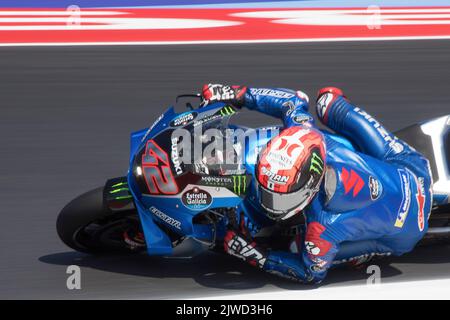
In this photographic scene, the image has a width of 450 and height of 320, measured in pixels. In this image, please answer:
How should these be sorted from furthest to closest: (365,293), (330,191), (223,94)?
(223,94) < (365,293) < (330,191)

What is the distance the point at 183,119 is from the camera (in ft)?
15.7

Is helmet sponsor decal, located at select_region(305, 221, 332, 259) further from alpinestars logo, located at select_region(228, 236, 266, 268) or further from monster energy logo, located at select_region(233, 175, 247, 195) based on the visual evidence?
monster energy logo, located at select_region(233, 175, 247, 195)

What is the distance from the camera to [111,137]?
24.6 feet

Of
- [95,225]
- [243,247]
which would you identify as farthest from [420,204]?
[95,225]

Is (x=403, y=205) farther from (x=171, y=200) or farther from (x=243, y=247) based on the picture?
(x=171, y=200)

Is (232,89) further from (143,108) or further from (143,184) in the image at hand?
(143,108)

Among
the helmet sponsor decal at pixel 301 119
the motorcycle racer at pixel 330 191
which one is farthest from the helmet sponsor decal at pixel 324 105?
the helmet sponsor decal at pixel 301 119

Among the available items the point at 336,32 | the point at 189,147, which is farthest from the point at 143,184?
the point at 336,32

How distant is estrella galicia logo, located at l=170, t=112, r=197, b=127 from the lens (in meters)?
4.76

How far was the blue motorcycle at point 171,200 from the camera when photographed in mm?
4605

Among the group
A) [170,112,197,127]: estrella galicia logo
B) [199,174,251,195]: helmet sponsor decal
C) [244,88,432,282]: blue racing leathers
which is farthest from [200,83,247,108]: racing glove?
[199,174,251,195]: helmet sponsor decal

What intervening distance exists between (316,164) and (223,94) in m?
1.05

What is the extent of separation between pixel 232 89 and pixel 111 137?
7.80ft

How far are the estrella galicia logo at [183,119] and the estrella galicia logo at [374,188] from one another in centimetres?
97
